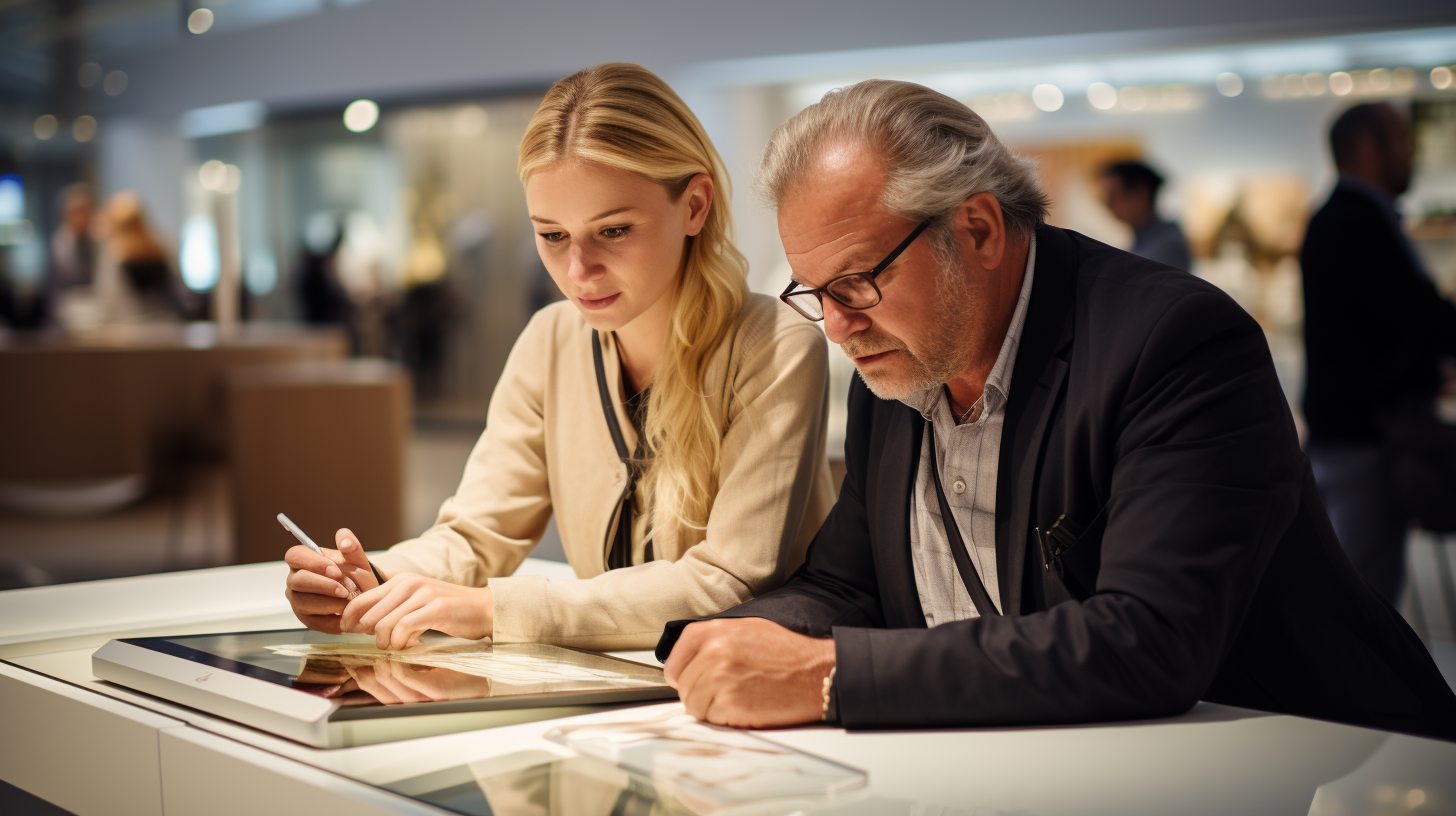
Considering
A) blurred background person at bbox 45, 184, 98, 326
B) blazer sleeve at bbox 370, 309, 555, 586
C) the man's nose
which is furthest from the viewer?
blurred background person at bbox 45, 184, 98, 326

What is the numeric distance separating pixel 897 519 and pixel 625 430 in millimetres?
442

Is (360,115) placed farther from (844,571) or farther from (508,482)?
(844,571)

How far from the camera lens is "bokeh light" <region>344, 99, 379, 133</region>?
409 inches

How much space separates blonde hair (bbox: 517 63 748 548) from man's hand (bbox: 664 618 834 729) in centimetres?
49

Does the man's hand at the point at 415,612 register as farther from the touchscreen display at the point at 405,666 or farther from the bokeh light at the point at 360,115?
the bokeh light at the point at 360,115

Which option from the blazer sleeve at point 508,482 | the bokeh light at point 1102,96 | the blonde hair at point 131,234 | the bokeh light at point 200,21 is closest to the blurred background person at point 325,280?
the bokeh light at point 200,21

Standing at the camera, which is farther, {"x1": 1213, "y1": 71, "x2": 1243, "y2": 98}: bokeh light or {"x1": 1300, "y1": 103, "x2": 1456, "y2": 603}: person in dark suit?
{"x1": 1213, "y1": 71, "x2": 1243, "y2": 98}: bokeh light

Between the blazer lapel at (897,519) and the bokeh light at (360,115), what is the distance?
9.77 meters

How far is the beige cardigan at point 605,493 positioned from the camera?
1.40 metres

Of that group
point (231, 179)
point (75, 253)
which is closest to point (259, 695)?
point (75, 253)

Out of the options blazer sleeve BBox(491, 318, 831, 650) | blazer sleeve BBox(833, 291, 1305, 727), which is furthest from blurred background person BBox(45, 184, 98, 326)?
blazer sleeve BBox(833, 291, 1305, 727)

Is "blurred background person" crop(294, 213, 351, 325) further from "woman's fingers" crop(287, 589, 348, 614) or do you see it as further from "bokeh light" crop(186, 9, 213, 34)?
"woman's fingers" crop(287, 589, 348, 614)

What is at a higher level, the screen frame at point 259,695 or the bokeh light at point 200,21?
the bokeh light at point 200,21

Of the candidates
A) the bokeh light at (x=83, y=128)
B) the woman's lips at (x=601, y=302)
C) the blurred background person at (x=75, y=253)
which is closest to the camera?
the woman's lips at (x=601, y=302)
